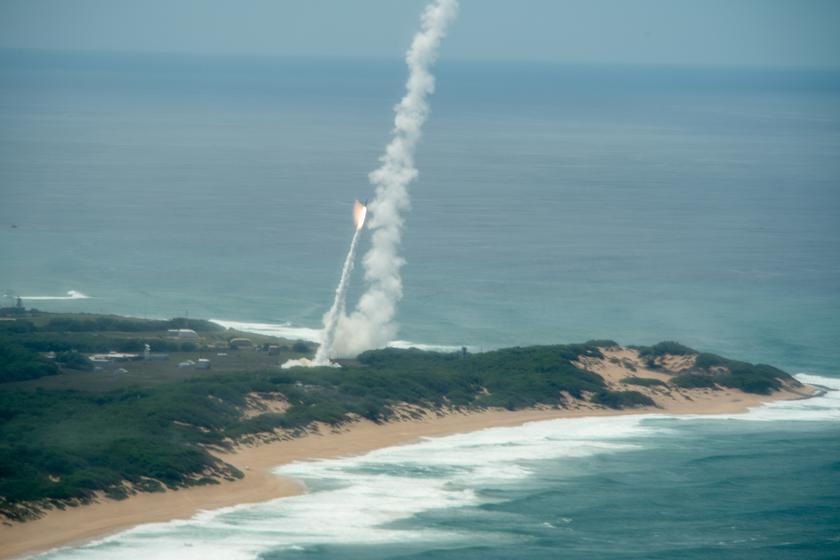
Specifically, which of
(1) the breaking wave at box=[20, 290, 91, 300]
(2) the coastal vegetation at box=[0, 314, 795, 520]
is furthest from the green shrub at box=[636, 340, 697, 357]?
(1) the breaking wave at box=[20, 290, 91, 300]

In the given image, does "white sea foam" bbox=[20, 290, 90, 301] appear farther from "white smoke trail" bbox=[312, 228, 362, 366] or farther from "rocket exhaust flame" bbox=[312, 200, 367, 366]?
"white smoke trail" bbox=[312, 228, 362, 366]

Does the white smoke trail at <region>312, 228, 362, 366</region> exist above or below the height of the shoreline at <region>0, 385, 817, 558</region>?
above

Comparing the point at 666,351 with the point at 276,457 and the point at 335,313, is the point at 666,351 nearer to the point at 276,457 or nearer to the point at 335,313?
the point at 335,313

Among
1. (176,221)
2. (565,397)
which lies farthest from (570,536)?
(176,221)

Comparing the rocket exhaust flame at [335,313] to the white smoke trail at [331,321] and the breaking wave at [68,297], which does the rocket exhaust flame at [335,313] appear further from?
the breaking wave at [68,297]

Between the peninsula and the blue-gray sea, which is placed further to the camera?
the peninsula

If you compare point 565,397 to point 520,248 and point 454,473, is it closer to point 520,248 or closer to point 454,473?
point 454,473

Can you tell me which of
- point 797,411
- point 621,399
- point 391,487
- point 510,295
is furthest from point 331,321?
point 510,295
